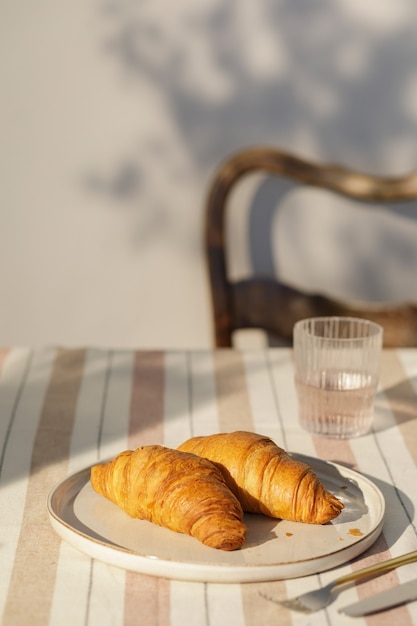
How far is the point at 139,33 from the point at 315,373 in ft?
4.37

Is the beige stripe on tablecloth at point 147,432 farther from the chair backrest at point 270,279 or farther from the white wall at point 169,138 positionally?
the white wall at point 169,138

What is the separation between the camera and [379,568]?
0.78 metres

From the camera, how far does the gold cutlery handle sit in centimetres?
76

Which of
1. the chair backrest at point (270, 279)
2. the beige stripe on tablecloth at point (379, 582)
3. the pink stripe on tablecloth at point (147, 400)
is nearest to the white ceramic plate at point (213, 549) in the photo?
the beige stripe on tablecloth at point (379, 582)

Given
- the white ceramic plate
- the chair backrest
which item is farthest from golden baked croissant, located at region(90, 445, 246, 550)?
the chair backrest

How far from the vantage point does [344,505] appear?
0.90 m

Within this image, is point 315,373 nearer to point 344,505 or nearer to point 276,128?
point 344,505

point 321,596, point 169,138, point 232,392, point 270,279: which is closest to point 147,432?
point 232,392

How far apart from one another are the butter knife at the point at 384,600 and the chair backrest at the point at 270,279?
1160 mm

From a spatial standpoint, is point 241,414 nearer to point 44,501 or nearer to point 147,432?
point 147,432

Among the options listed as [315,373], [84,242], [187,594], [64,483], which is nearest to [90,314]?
[84,242]

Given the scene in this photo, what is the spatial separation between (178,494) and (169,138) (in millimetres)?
1595

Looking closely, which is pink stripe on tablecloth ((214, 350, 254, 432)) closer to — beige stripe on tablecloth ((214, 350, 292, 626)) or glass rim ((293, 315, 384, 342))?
beige stripe on tablecloth ((214, 350, 292, 626))

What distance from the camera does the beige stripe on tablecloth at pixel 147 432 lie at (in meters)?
0.74
